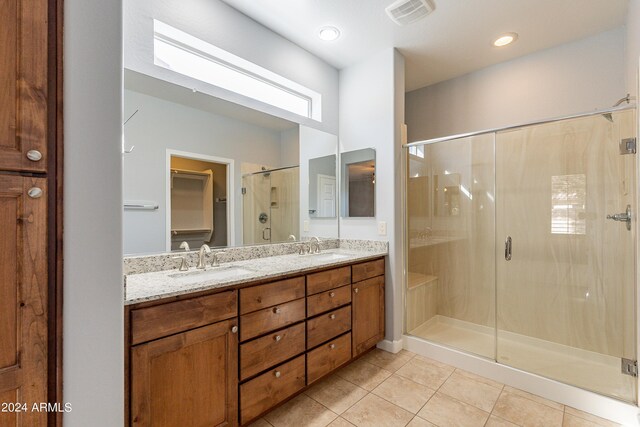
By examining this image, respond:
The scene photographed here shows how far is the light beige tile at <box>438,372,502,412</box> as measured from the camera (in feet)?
5.94

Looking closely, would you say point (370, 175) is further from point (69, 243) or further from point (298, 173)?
point (69, 243)

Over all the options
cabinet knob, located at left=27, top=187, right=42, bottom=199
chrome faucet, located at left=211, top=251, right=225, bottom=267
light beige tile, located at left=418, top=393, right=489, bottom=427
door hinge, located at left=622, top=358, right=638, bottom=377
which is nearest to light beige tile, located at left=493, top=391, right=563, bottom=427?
light beige tile, located at left=418, top=393, right=489, bottom=427

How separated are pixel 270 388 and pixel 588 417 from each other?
1.91m

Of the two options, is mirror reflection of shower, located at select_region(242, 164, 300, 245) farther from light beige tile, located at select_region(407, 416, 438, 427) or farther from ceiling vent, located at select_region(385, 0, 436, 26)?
light beige tile, located at select_region(407, 416, 438, 427)

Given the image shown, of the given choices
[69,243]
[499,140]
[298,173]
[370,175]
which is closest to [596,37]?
[499,140]

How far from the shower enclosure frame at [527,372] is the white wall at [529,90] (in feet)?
2.26

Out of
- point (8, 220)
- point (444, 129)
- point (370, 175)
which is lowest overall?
point (8, 220)

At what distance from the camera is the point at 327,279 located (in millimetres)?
1917

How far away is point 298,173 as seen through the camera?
8.27ft

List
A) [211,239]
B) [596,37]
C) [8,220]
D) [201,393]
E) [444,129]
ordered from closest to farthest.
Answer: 1. [8,220]
2. [201,393]
3. [211,239]
4. [596,37]
5. [444,129]

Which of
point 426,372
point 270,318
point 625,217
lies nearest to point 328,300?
point 270,318

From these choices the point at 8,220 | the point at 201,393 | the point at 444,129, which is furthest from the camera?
the point at 444,129

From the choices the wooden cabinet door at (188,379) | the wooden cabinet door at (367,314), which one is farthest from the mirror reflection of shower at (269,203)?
the wooden cabinet door at (188,379)

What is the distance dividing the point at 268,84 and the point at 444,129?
6.58 ft
